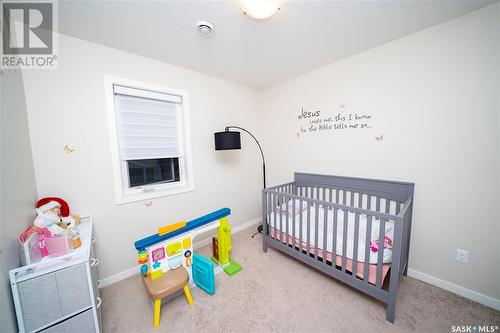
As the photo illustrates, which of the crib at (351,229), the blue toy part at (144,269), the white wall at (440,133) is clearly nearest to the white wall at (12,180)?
the blue toy part at (144,269)

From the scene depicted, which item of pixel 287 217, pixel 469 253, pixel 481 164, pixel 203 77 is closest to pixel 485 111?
pixel 481 164

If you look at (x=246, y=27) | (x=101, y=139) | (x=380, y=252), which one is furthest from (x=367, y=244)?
(x=101, y=139)

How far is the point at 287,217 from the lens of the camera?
75.0 inches

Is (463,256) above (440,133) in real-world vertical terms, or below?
below

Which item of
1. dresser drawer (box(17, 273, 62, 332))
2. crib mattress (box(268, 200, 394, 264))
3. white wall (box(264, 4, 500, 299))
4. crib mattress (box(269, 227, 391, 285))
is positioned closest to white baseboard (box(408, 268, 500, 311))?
white wall (box(264, 4, 500, 299))

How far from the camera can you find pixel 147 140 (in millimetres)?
1981

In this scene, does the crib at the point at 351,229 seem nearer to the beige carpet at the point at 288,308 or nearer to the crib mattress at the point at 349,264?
the crib mattress at the point at 349,264

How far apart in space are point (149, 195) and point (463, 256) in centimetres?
305

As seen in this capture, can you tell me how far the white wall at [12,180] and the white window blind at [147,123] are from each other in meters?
0.62

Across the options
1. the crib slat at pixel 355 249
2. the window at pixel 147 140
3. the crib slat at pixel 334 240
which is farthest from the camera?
the window at pixel 147 140

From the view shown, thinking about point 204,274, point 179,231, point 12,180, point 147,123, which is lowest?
point 204,274

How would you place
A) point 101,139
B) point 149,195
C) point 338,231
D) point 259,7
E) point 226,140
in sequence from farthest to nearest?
point 226,140 < point 149,195 < point 338,231 < point 101,139 < point 259,7

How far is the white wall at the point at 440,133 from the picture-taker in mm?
1381

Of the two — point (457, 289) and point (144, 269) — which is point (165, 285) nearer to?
point (144, 269)
